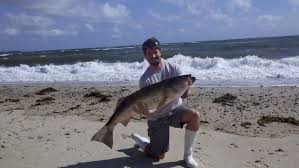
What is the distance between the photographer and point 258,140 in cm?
645

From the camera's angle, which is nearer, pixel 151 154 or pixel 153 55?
pixel 153 55

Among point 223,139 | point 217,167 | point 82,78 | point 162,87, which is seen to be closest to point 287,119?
point 223,139

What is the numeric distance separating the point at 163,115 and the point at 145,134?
5.74 ft

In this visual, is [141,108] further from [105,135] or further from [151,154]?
[151,154]

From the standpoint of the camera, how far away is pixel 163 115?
5.28 meters

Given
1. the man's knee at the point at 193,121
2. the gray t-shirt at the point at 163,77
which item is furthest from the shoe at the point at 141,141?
the man's knee at the point at 193,121

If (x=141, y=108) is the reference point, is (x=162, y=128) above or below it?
below

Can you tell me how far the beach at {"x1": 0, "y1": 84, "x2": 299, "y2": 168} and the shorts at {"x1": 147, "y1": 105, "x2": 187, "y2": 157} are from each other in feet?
0.61

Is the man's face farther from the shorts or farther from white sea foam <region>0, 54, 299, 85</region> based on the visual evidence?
white sea foam <region>0, 54, 299, 85</region>

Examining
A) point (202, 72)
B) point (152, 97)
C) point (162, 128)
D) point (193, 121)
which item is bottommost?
point (202, 72)

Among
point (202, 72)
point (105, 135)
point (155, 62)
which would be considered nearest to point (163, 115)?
point (155, 62)

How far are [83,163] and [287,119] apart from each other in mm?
4263

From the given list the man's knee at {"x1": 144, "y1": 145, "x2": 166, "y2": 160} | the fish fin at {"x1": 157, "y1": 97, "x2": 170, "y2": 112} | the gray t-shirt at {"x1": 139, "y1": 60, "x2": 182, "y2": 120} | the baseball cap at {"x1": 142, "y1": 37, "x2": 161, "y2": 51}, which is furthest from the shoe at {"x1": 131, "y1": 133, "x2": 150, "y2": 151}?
the baseball cap at {"x1": 142, "y1": 37, "x2": 161, "y2": 51}

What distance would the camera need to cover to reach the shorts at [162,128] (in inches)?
206
